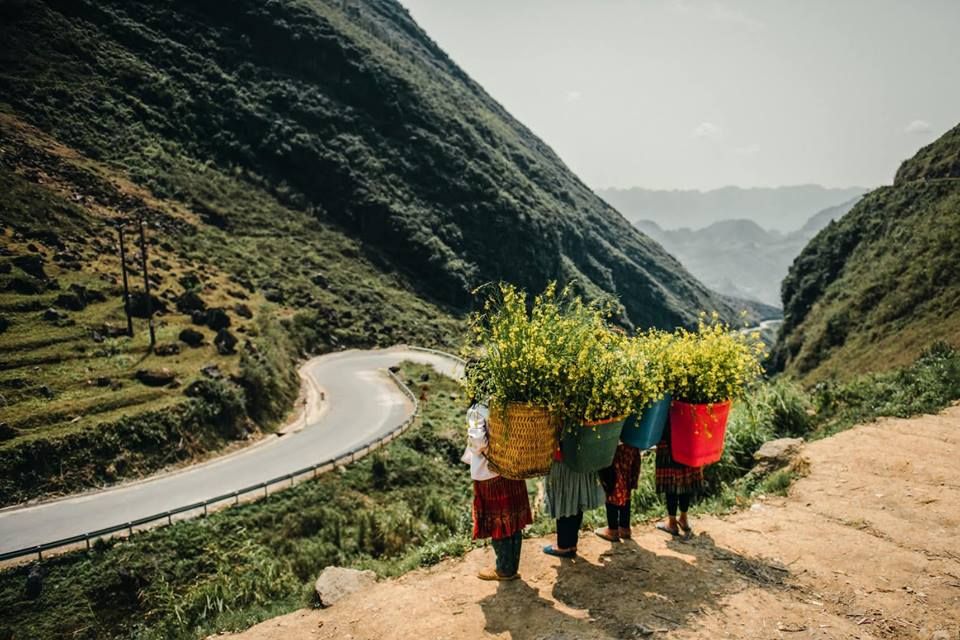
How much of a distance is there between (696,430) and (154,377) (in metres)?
30.4

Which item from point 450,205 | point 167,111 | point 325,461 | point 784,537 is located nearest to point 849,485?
point 784,537

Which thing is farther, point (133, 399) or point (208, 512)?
point (133, 399)

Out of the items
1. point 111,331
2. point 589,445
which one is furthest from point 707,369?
point 111,331

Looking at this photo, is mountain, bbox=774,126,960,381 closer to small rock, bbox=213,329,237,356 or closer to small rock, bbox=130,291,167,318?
small rock, bbox=213,329,237,356

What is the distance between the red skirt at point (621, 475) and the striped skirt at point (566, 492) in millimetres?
409

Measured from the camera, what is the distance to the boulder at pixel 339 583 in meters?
6.06

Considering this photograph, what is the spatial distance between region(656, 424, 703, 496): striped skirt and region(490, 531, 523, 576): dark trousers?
1.86 metres

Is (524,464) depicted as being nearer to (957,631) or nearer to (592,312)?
(592,312)

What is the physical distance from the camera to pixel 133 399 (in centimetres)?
2700

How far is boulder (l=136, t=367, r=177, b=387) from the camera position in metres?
29.0

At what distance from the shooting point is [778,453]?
923cm

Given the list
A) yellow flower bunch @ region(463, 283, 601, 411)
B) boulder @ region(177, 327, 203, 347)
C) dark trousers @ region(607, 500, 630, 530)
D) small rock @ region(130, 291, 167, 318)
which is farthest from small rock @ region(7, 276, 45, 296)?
dark trousers @ region(607, 500, 630, 530)

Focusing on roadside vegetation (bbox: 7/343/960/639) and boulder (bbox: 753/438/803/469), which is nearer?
roadside vegetation (bbox: 7/343/960/639)

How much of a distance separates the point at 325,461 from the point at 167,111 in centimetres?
7187
